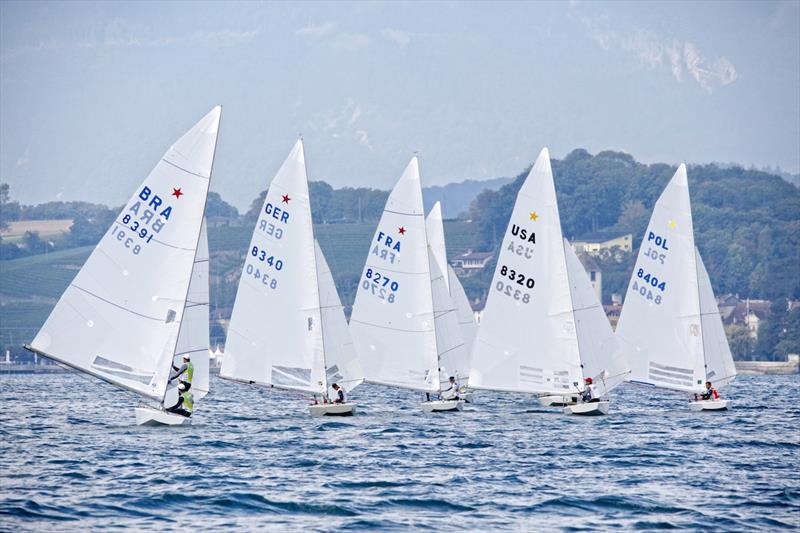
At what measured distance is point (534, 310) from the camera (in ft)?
161

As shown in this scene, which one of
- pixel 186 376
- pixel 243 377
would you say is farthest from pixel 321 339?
pixel 186 376

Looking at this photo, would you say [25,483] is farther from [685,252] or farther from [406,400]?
[406,400]

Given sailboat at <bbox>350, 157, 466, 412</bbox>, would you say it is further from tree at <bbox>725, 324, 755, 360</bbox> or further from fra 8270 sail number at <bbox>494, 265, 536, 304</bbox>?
tree at <bbox>725, 324, 755, 360</bbox>

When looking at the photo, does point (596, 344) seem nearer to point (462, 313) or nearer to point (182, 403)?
point (182, 403)

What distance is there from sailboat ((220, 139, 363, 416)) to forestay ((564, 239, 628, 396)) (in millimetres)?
8478

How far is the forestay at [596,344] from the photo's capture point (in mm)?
49750

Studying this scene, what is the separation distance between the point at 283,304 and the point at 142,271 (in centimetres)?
980

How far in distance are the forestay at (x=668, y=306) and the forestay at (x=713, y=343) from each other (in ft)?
1.64

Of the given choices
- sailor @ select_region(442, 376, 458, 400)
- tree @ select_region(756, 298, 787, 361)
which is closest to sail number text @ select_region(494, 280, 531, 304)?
sailor @ select_region(442, 376, 458, 400)

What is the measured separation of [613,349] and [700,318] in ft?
16.4

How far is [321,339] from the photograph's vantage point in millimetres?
46188

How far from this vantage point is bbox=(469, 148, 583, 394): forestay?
48.7 m

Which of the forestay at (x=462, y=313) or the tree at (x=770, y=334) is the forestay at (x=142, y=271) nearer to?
the forestay at (x=462, y=313)

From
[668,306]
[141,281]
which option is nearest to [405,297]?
[668,306]
